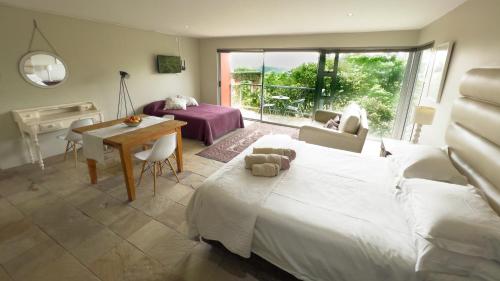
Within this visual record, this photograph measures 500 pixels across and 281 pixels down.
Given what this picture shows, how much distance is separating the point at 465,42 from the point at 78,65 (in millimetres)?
5289

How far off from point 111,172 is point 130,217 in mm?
1209

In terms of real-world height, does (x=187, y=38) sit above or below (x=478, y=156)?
above

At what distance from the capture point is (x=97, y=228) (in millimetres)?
2082

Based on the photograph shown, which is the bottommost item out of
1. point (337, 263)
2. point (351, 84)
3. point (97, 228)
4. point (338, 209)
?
point (97, 228)

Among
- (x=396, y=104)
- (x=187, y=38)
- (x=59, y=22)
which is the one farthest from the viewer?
(x=187, y=38)

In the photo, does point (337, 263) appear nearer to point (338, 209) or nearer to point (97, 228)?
point (338, 209)

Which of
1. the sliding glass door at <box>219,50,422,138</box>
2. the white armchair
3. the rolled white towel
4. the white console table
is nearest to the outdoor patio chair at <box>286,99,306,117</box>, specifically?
the sliding glass door at <box>219,50,422,138</box>

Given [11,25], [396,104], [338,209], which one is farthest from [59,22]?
[396,104]

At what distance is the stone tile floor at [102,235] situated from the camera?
1.66 metres

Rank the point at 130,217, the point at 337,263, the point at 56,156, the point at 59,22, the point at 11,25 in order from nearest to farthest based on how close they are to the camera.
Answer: the point at 337,263 < the point at 130,217 < the point at 11,25 < the point at 59,22 < the point at 56,156

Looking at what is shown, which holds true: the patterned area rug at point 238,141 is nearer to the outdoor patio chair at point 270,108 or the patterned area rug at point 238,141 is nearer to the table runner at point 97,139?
the outdoor patio chair at point 270,108

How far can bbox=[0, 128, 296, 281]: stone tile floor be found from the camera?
5.43 feet

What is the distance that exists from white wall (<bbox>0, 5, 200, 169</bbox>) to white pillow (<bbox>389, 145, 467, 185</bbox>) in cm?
481

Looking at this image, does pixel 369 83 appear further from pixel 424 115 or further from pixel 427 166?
pixel 427 166
